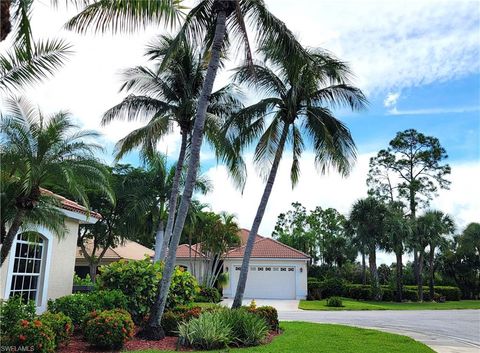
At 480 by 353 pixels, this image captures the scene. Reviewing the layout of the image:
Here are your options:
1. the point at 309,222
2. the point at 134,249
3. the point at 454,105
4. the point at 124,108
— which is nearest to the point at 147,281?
the point at 124,108

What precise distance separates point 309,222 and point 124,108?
3646cm

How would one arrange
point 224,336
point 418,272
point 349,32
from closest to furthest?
1. point 224,336
2. point 349,32
3. point 418,272

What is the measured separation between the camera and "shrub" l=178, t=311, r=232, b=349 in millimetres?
9406

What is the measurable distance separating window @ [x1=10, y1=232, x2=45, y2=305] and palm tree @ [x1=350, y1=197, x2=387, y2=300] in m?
24.0

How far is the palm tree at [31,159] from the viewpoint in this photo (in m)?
8.97

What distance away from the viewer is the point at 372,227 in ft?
102

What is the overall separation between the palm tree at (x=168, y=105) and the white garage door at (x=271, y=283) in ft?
56.3

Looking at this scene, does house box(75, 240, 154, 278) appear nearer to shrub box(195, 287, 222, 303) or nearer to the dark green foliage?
shrub box(195, 287, 222, 303)

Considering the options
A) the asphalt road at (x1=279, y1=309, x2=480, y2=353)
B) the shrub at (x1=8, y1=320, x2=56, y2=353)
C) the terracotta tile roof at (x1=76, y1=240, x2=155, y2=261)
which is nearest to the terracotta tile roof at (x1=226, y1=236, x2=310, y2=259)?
the terracotta tile roof at (x1=76, y1=240, x2=155, y2=261)

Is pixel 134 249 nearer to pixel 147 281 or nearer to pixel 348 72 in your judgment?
pixel 147 281

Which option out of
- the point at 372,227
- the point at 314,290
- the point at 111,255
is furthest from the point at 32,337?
the point at 372,227

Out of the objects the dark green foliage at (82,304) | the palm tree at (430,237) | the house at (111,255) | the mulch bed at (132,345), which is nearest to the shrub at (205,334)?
the mulch bed at (132,345)

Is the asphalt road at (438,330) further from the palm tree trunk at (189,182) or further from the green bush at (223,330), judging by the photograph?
the palm tree trunk at (189,182)

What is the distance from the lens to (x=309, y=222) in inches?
1943
